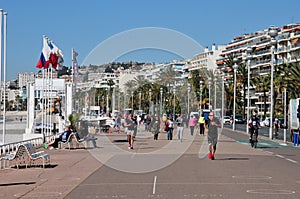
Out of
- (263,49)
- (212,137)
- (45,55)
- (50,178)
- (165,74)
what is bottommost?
(50,178)

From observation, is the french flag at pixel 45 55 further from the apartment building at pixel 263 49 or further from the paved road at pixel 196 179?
the apartment building at pixel 263 49

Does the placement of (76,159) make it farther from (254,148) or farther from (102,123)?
(102,123)

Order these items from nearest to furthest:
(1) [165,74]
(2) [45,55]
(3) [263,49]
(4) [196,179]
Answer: (4) [196,179] < (2) [45,55] < (1) [165,74] < (3) [263,49]

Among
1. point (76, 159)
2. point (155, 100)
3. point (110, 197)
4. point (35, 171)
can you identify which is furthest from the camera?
point (155, 100)

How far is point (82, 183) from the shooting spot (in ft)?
47.8

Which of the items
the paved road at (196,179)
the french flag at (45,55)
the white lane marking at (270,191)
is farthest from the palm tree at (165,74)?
the white lane marking at (270,191)

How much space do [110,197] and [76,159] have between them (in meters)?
10.5

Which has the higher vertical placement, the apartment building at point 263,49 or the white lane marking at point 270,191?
the apartment building at point 263,49

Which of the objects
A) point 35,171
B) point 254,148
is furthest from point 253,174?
point 254,148

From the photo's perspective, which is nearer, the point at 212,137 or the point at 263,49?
the point at 212,137

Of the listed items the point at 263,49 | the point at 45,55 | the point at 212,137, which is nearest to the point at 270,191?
the point at 212,137

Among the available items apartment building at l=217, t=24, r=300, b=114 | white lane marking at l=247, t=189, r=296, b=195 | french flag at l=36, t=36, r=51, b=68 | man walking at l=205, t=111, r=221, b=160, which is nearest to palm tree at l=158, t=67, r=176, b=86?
french flag at l=36, t=36, r=51, b=68

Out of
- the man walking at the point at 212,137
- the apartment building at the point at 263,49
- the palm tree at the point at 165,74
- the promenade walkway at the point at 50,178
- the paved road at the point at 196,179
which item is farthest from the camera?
the apartment building at the point at 263,49

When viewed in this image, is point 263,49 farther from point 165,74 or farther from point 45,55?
point 45,55
